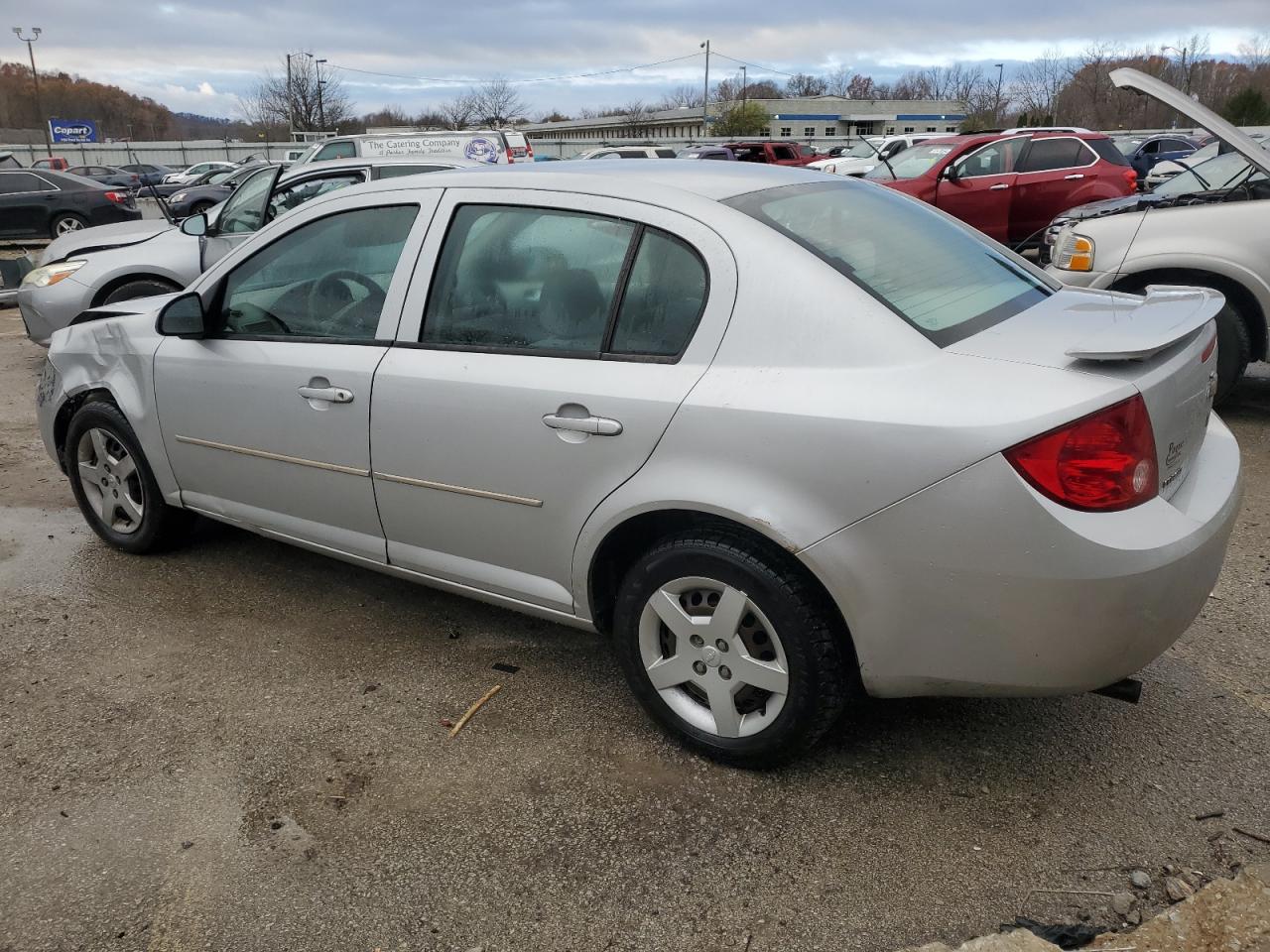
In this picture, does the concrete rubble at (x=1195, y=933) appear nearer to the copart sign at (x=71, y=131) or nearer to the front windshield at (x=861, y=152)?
the front windshield at (x=861, y=152)

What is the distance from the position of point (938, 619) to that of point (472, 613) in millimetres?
2064

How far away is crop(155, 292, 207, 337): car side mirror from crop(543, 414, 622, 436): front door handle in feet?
5.60

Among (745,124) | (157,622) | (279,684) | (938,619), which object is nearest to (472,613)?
A: (279,684)

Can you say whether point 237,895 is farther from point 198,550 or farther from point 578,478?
point 198,550

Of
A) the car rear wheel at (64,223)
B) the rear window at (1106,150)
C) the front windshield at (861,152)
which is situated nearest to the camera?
the rear window at (1106,150)

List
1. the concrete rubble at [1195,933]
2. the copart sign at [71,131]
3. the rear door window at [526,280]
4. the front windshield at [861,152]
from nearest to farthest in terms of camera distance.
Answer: the concrete rubble at [1195,933] < the rear door window at [526,280] < the front windshield at [861,152] < the copart sign at [71,131]

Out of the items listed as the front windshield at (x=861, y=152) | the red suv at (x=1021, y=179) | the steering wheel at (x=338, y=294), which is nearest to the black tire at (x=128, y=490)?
the steering wheel at (x=338, y=294)

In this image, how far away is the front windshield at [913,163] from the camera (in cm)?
1348

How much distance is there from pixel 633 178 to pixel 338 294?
47.4 inches

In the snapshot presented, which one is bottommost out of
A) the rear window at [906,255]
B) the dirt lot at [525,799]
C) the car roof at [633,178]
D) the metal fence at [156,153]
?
the dirt lot at [525,799]

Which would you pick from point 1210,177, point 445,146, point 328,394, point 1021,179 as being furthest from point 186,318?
point 1021,179

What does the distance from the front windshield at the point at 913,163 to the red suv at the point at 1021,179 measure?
2.90 feet

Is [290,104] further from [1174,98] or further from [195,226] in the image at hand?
[1174,98]

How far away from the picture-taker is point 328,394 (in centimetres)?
333
